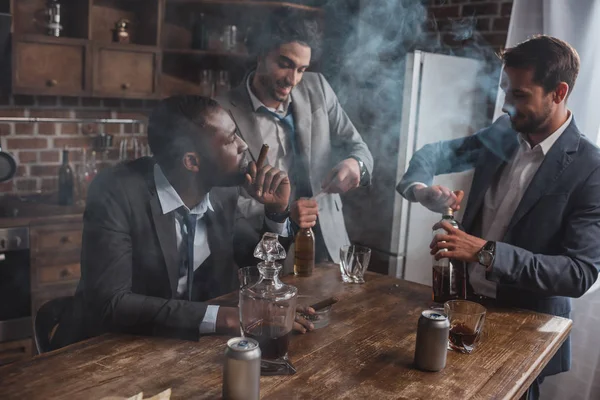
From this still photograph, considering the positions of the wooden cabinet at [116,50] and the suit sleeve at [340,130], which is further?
the suit sleeve at [340,130]

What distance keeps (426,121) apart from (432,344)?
1.98m

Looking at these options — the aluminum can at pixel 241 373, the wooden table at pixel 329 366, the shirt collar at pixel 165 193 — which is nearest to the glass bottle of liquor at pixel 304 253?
the wooden table at pixel 329 366

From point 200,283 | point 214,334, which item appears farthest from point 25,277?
point 214,334

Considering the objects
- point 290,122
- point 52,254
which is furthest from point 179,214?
point 290,122

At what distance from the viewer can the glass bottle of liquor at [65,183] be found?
194 cm

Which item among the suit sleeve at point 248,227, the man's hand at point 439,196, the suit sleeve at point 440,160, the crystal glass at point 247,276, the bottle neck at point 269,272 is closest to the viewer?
the bottle neck at point 269,272

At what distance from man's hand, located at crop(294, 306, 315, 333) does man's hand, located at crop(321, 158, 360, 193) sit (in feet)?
2.97

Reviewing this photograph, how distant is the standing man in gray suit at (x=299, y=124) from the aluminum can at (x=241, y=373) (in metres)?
0.96

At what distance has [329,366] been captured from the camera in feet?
4.62

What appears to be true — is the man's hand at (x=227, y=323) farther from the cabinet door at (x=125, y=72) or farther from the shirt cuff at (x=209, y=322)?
the cabinet door at (x=125, y=72)

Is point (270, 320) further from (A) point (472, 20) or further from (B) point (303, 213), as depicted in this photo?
(A) point (472, 20)

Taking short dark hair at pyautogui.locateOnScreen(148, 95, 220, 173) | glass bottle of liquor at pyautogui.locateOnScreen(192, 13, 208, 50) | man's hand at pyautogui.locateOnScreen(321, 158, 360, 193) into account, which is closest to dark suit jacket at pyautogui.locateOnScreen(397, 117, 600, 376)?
man's hand at pyautogui.locateOnScreen(321, 158, 360, 193)

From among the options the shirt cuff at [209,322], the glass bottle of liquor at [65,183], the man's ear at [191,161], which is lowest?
the shirt cuff at [209,322]

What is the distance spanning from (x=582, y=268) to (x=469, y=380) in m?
0.85
